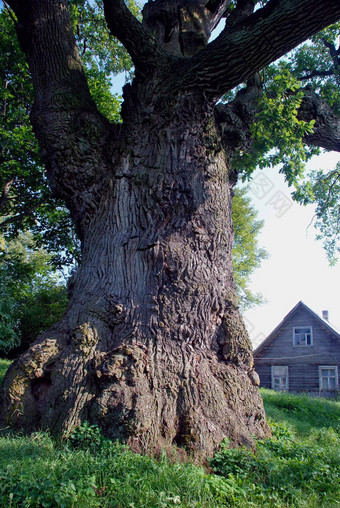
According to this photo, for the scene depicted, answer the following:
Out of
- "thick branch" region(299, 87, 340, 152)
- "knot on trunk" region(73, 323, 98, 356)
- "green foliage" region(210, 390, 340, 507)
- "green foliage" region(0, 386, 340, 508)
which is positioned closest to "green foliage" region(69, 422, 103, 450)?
"green foliage" region(0, 386, 340, 508)

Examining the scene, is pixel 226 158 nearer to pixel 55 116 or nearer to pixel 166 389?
pixel 55 116

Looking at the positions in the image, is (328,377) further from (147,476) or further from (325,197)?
(147,476)

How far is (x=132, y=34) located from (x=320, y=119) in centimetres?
387

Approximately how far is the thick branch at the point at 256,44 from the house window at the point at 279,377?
19917mm

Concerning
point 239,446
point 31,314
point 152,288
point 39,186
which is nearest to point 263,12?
point 152,288

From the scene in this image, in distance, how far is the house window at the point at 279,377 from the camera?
71.5ft

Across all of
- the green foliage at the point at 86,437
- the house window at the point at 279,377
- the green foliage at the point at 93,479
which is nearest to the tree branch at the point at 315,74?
the green foliage at the point at 86,437

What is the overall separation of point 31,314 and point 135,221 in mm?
12793

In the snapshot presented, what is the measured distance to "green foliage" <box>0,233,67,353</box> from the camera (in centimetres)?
1078

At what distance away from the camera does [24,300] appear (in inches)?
619

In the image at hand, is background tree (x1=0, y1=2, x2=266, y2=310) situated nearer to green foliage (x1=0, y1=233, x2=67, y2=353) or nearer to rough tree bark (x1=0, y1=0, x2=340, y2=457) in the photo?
green foliage (x1=0, y1=233, x2=67, y2=353)

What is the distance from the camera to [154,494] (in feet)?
8.78

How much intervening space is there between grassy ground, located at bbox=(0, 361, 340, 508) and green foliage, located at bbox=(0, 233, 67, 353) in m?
7.59

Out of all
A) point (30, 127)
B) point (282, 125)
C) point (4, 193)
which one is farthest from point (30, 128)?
point (282, 125)
